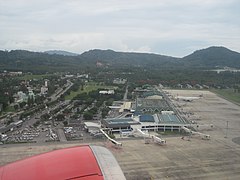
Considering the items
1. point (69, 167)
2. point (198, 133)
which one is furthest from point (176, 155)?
point (69, 167)

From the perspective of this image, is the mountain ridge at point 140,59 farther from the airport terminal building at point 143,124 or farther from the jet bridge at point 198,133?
the jet bridge at point 198,133

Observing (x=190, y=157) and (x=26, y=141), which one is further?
(x=26, y=141)

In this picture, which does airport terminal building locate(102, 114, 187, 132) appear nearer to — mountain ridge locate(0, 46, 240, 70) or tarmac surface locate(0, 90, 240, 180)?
tarmac surface locate(0, 90, 240, 180)

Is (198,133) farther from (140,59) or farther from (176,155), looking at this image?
(140,59)

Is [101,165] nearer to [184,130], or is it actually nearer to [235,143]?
[235,143]

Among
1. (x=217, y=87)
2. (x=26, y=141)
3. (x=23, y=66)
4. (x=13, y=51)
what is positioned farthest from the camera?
(x=13, y=51)

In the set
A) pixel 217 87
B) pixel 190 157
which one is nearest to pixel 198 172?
pixel 190 157
